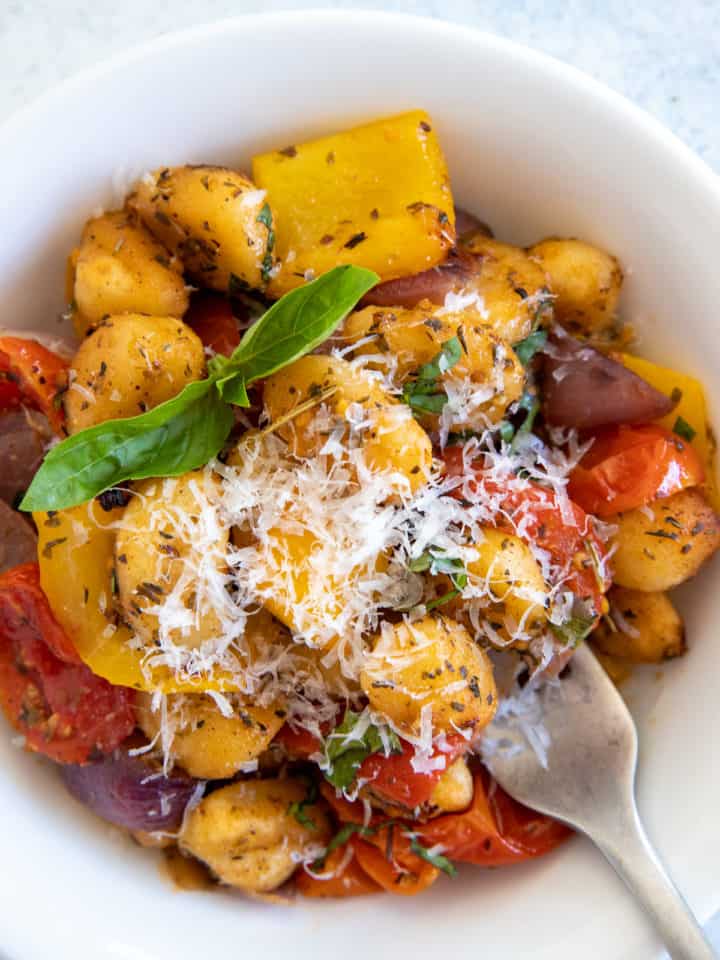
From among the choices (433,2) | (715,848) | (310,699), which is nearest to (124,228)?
(310,699)

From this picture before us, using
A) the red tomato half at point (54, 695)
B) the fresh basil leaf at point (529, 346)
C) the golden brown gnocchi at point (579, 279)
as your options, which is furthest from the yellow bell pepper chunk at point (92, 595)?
the golden brown gnocchi at point (579, 279)

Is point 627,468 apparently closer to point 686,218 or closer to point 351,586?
point 686,218

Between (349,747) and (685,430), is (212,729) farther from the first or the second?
(685,430)

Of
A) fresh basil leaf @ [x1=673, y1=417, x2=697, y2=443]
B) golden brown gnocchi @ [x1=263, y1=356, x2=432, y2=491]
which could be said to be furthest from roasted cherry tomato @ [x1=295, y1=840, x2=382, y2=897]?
fresh basil leaf @ [x1=673, y1=417, x2=697, y2=443]

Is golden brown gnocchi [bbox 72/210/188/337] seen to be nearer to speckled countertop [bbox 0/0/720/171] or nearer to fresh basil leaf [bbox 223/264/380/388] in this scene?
fresh basil leaf [bbox 223/264/380/388]

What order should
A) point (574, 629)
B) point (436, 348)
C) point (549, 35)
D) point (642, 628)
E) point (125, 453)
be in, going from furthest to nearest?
point (549, 35)
point (642, 628)
point (574, 629)
point (436, 348)
point (125, 453)

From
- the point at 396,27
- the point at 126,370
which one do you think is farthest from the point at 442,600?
the point at 396,27
